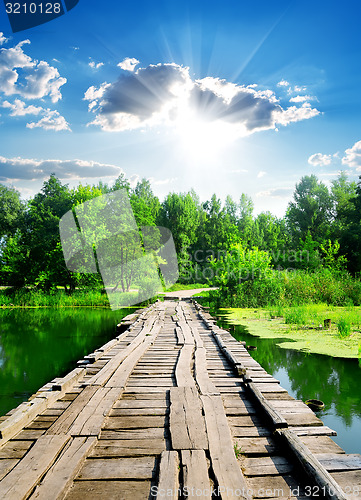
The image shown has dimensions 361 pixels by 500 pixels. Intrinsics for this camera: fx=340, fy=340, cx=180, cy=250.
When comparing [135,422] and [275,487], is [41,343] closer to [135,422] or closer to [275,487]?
[135,422]

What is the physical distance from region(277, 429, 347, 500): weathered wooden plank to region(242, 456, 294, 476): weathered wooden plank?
117 mm

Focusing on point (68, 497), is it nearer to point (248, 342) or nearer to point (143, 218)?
point (248, 342)

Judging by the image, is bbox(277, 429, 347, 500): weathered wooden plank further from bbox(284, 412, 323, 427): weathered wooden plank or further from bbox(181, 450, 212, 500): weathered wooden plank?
bbox(181, 450, 212, 500): weathered wooden plank

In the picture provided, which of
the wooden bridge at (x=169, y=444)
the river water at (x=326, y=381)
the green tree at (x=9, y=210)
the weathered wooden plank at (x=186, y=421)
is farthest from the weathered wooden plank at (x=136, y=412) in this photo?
the green tree at (x=9, y=210)

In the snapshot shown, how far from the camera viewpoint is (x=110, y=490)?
7.84 ft

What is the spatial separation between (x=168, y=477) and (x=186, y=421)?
0.92 meters

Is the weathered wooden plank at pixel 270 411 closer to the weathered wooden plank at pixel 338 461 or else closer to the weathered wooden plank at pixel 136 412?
the weathered wooden plank at pixel 338 461

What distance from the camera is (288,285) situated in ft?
55.3

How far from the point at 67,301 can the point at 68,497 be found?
812 inches

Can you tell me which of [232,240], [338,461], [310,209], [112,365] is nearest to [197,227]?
[232,240]

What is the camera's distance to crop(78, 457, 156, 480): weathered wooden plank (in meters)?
2.53

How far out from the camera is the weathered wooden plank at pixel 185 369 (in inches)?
181

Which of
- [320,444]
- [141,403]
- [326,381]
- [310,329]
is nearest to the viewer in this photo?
[320,444]

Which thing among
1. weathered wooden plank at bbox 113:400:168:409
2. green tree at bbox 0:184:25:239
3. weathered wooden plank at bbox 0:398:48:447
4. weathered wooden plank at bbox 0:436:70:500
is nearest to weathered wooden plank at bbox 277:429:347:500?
weathered wooden plank at bbox 113:400:168:409
